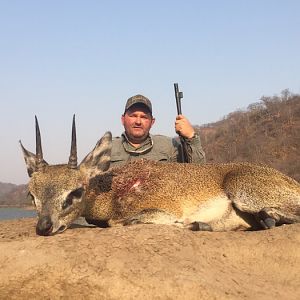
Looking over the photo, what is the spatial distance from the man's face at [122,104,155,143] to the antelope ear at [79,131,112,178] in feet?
11.0

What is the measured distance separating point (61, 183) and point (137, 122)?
4518mm

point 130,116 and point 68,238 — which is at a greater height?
point 130,116

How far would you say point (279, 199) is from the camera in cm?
780

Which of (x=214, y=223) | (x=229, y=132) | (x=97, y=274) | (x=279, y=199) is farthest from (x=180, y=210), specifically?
(x=229, y=132)

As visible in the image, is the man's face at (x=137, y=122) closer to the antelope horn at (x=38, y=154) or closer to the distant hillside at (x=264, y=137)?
the antelope horn at (x=38, y=154)

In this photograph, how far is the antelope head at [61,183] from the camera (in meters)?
6.81

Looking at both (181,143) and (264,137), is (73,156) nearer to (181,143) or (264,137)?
(181,143)

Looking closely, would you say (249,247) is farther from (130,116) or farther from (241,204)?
(130,116)

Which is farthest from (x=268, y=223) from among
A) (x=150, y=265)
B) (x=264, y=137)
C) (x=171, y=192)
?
(x=264, y=137)

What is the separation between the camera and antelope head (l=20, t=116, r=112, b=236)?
6809mm

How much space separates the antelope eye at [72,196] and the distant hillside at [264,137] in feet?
203

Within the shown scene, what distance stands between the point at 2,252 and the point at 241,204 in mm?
3845

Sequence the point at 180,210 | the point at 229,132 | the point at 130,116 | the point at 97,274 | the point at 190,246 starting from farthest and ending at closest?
1. the point at 229,132
2. the point at 130,116
3. the point at 180,210
4. the point at 190,246
5. the point at 97,274

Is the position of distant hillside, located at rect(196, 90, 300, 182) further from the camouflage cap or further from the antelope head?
the antelope head
